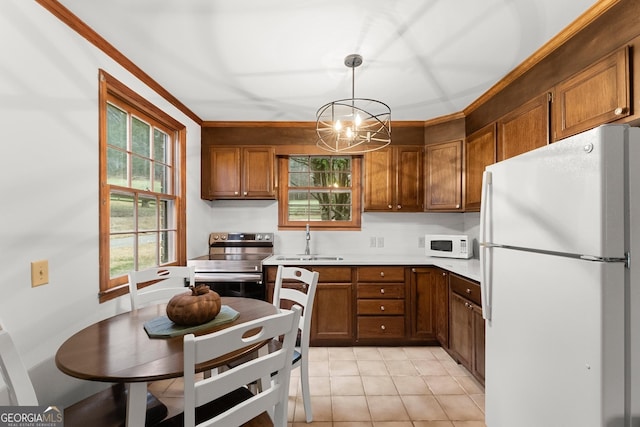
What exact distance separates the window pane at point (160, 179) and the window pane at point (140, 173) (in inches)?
4.1

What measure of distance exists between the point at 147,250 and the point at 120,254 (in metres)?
0.33

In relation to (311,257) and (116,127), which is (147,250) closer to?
(116,127)

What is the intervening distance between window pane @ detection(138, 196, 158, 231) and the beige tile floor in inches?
49.4

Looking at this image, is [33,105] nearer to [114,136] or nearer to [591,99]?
[114,136]

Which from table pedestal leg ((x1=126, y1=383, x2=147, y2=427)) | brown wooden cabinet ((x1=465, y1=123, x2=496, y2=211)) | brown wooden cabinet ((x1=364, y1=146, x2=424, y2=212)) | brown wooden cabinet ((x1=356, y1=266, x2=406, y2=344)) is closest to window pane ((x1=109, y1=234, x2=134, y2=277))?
table pedestal leg ((x1=126, y1=383, x2=147, y2=427))

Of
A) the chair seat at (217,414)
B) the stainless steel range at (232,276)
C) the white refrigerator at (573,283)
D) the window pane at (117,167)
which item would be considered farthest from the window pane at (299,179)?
the chair seat at (217,414)

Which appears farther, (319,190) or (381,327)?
(319,190)

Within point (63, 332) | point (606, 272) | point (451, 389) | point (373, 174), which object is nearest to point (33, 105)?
point (63, 332)

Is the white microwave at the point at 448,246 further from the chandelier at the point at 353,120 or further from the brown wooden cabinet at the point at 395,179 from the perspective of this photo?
the chandelier at the point at 353,120

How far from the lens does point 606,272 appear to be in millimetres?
1059

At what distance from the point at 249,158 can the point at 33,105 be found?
6.63 ft

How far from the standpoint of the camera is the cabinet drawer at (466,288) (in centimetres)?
227

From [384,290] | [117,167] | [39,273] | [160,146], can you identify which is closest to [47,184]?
[39,273]

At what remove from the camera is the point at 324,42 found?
189 centimetres
